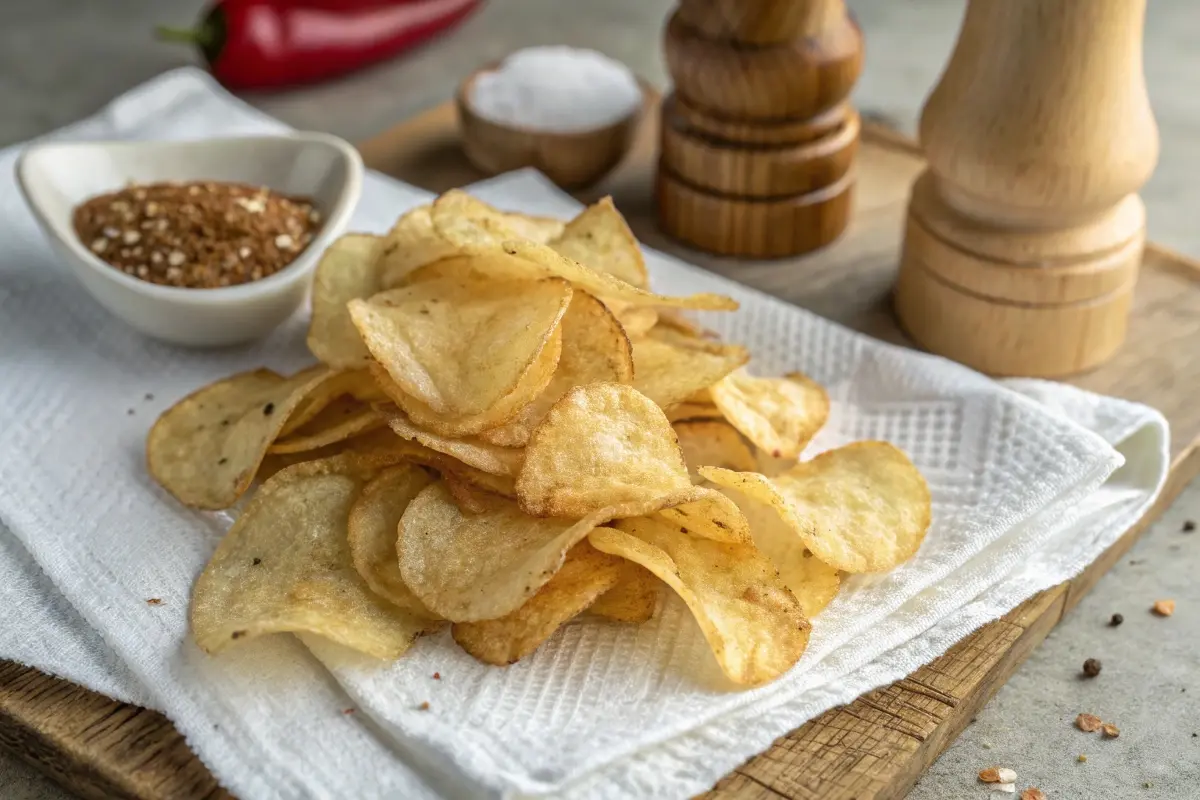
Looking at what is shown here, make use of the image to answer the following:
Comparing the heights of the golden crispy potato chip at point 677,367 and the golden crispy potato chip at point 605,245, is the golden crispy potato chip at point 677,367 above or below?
below

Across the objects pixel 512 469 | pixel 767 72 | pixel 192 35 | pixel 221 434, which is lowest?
pixel 192 35

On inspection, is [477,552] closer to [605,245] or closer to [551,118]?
[605,245]

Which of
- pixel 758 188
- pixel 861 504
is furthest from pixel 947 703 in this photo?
pixel 758 188

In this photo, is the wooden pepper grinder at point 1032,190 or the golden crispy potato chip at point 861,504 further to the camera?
the wooden pepper grinder at point 1032,190

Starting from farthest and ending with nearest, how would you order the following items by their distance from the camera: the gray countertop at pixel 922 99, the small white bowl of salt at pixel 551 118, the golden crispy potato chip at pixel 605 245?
the small white bowl of salt at pixel 551 118 < the golden crispy potato chip at pixel 605 245 < the gray countertop at pixel 922 99

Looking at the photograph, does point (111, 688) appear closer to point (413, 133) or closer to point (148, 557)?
point (148, 557)

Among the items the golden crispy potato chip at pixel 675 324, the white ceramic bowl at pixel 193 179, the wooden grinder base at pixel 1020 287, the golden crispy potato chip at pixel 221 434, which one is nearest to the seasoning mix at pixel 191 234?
the white ceramic bowl at pixel 193 179

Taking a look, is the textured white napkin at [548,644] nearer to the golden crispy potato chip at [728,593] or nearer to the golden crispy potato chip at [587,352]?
the golden crispy potato chip at [728,593]
